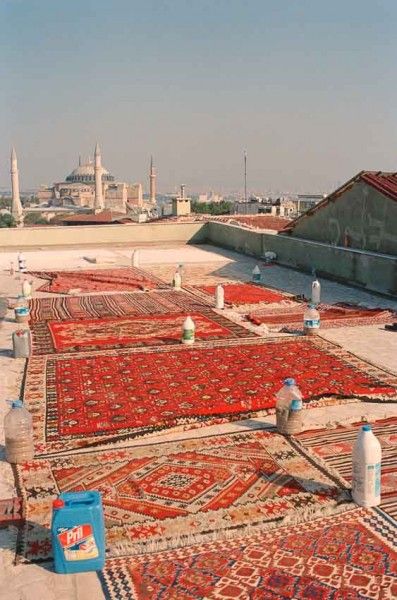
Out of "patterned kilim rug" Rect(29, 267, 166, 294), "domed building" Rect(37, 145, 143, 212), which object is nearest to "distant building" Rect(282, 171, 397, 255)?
"patterned kilim rug" Rect(29, 267, 166, 294)

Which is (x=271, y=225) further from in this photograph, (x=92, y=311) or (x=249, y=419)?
(x=249, y=419)

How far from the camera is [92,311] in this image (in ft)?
35.5

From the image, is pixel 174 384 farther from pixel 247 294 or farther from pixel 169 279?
pixel 169 279

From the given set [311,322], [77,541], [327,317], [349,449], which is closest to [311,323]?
[311,322]

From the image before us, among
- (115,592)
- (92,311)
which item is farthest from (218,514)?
(92,311)

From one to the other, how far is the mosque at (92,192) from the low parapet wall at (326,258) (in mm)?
78288

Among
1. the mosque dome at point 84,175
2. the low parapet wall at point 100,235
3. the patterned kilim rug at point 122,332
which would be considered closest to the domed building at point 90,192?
the mosque dome at point 84,175

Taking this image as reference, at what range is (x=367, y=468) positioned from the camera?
4086 millimetres

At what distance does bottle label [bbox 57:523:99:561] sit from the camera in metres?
3.50

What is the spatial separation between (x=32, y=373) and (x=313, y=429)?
3242 millimetres

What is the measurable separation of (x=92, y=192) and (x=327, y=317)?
136 metres

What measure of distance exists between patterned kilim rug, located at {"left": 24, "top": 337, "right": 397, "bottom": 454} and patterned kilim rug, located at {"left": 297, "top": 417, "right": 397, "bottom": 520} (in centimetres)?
67

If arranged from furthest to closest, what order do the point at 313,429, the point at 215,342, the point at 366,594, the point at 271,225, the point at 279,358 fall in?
the point at 271,225 → the point at 215,342 → the point at 279,358 → the point at 313,429 → the point at 366,594

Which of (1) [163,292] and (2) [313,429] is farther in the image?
(1) [163,292]
